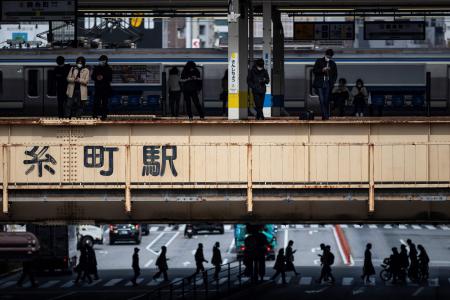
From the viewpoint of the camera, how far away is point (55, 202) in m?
31.1

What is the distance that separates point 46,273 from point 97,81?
35.4 meters

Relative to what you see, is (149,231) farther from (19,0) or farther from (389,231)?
(19,0)

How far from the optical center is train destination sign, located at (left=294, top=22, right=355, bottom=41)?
47.0 metres

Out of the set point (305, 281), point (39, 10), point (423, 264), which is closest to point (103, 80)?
point (39, 10)

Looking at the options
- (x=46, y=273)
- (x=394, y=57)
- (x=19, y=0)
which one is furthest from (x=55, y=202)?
(x=46, y=273)

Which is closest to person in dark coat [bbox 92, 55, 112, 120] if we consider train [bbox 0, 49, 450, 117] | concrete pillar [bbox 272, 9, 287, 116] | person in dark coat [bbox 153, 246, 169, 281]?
concrete pillar [bbox 272, 9, 287, 116]

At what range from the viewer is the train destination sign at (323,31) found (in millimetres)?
47031

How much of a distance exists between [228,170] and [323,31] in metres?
18.1

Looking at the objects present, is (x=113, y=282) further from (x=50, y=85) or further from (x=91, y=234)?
(x=91, y=234)

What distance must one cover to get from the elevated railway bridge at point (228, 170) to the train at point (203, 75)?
18.7 meters

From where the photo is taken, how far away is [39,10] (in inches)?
1471

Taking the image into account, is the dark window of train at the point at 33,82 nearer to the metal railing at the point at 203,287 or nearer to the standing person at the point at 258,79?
the metal railing at the point at 203,287

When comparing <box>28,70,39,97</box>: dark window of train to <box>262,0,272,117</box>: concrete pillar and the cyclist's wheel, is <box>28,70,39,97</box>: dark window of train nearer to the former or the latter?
<box>262,0,272,117</box>: concrete pillar

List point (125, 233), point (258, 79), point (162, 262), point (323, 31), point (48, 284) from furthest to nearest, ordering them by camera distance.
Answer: point (125, 233)
point (48, 284)
point (162, 262)
point (323, 31)
point (258, 79)
